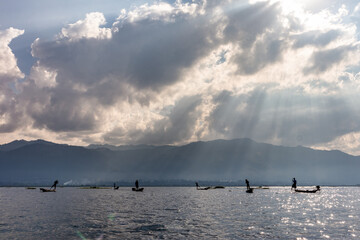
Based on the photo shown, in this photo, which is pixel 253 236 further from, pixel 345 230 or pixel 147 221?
pixel 147 221

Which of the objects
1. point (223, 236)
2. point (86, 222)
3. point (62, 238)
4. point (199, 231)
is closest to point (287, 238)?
point (223, 236)

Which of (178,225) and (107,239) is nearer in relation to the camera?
(107,239)

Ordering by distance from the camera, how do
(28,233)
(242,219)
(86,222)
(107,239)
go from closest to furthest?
(107,239)
(28,233)
(86,222)
(242,219)

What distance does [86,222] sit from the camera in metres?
35.2

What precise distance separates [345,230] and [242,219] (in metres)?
11.8

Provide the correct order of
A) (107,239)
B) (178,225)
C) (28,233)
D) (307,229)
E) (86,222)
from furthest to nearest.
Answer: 1. (86,222)
2. (178,225)
3. (307,229)
4. (28,233)
5. (107,239)

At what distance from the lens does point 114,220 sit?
36.8m

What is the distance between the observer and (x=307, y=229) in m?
30.5

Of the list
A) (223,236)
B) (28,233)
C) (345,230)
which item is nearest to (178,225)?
(223,236)

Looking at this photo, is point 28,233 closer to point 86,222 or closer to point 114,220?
point 86,222

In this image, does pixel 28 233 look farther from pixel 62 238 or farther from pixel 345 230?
pixel 345 230

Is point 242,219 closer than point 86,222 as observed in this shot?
No

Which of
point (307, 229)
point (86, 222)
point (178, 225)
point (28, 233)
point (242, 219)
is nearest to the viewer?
point (28, 233)

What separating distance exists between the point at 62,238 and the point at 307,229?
80.1 feet
